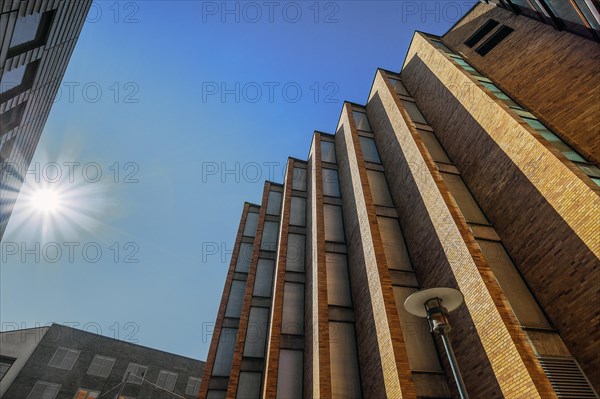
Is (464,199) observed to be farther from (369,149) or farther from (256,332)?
(256,332)

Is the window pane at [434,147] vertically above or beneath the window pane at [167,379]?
above

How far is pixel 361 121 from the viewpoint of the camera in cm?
2195

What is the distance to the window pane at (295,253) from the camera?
16.1m

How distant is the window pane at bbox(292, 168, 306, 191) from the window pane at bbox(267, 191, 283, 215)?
206cm

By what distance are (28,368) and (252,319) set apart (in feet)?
86.3

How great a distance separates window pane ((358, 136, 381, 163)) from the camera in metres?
18.3

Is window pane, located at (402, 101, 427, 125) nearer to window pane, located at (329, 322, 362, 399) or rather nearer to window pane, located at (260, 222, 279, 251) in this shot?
window pane, located at (260, 222, 279, 251)

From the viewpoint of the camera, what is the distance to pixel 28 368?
2767 cm

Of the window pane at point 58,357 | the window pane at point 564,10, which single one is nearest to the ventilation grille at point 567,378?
the window pane at point 564,10

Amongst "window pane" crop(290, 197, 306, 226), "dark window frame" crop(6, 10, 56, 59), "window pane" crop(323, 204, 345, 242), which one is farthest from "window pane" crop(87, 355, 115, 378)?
"dark window frame" crop(6, 10, 56, 59)

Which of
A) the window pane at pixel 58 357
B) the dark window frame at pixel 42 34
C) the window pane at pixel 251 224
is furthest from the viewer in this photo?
the window pane at pixel 58 357

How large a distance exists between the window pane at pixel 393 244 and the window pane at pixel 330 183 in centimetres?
491

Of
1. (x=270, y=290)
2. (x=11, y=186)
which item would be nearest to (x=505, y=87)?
(x=270, y=290)

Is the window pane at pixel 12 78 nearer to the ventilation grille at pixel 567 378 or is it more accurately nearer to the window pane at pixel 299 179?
the ventilation grille at pixel 567 378
